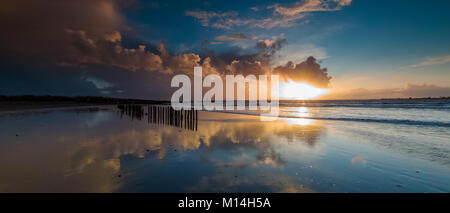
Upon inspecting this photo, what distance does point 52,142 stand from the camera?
897cm

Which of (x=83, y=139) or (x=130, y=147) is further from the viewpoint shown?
(x=83, y=139)

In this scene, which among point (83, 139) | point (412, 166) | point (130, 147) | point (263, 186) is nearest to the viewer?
point (263, 186)

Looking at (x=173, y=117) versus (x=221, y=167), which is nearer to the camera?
(x=221, y=167)

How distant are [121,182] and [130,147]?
394 centimetres

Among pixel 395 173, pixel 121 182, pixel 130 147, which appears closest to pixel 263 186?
pixel 121 182

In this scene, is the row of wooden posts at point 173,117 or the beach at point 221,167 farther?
the row of wooden posts at point 173,117

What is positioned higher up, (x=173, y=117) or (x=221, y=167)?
(x=173, y=117)

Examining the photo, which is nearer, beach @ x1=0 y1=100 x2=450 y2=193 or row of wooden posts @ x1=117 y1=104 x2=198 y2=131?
beach @ x1=0 y1=100 x2=450 y2=193
